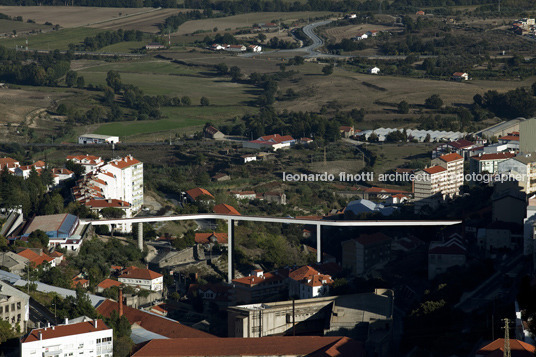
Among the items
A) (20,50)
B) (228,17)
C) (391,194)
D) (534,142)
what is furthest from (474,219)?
(228,17)

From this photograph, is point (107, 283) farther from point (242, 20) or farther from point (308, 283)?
point (242, 20)

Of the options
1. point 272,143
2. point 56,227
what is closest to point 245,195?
point 272,143

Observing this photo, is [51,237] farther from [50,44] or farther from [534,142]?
[50,44]

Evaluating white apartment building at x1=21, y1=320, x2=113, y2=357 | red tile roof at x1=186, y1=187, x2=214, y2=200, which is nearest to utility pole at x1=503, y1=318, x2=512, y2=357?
white apartment building at x1=21, y1=320, x2=113, y2=357

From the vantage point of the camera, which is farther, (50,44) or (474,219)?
(50,44)

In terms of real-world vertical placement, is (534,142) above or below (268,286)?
above

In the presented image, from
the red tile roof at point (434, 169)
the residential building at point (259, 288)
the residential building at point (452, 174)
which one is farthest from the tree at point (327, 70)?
the residential building at point (259, 288)
